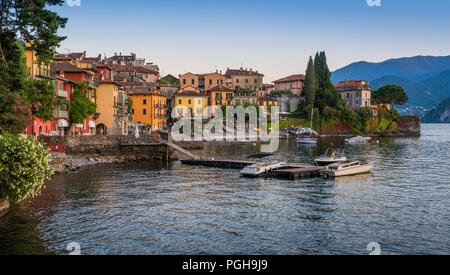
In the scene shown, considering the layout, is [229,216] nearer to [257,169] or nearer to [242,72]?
[257,169]

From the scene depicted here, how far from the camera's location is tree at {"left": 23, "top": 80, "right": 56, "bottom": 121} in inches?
1884

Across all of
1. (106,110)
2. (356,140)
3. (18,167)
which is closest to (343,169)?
(18,167)

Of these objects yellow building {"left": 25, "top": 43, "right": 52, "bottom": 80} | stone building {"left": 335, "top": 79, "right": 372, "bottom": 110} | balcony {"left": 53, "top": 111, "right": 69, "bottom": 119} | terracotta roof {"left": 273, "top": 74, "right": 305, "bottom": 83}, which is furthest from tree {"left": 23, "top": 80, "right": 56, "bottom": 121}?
stone building {"left": 335, "top": 79, "right": 372, "bottom": 110}

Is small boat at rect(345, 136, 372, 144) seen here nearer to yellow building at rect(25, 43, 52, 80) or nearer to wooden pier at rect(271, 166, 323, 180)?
wooden pier at rect(271, 166, 323, 180)

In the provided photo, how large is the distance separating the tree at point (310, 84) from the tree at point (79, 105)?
306 ft

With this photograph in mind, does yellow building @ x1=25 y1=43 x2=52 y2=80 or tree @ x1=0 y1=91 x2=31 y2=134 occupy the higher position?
yellow building @ x1=25 y1=43 x2=52 y2=80

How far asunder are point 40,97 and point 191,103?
257 feet

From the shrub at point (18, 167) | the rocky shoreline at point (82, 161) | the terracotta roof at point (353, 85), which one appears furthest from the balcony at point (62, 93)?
the terracotta roof at point (353, 85)

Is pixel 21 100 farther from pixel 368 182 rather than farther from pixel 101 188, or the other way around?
pixel 368 182

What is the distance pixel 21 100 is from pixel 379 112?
473 feet

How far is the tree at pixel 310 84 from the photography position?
144 m

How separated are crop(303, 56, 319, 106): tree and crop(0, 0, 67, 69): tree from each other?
396ft

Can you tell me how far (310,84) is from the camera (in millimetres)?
144875

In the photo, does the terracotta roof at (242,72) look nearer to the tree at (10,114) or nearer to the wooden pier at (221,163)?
the wooden pier at (221,163)
